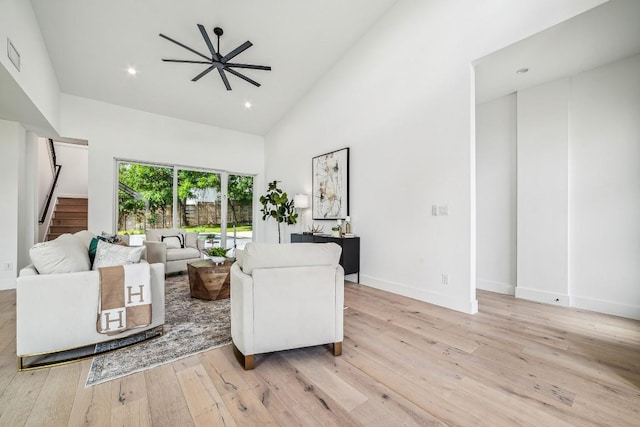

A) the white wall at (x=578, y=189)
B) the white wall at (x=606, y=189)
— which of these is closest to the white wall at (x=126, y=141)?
the white wall at (x=578, y=189)

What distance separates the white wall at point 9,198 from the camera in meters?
4.00

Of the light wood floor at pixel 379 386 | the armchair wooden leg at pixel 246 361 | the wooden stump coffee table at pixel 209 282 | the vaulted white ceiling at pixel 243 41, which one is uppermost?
the vaulted white ceiling at pixel 243 41

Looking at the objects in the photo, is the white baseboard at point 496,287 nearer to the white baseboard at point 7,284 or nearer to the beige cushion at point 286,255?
the beige cushion at point 286,255

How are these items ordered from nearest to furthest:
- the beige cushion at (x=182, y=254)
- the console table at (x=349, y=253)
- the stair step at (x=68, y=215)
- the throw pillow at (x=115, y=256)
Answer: the throw pillow at (x=115, y=256)
the console table at (x=349, y=253)
the beige cushion at (x=182, y=254)
the stair step at (x=68, y=215)

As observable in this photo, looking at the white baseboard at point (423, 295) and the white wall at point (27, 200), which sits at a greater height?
the white wall at point (27, 200)

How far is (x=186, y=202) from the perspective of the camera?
6.18 m

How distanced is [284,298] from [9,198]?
4922 millimetres

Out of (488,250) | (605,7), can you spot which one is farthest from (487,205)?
(605,7)

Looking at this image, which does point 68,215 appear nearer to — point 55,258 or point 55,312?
point 55,258

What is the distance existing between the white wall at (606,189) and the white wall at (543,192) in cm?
9

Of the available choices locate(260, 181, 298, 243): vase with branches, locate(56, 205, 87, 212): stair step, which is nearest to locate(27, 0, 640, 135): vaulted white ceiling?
locate(260, 181, 298, 243): vase with branches

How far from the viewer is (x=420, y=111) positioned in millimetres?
3512

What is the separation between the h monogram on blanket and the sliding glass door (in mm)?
3648

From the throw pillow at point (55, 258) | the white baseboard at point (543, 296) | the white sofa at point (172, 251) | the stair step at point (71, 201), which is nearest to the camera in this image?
the throw pillow at point (55, 258)
